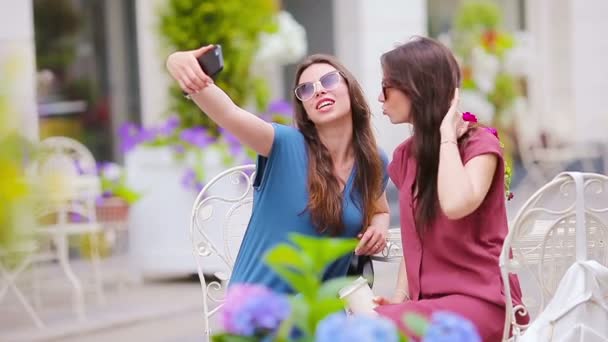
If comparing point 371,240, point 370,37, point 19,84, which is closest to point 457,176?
point 371,240

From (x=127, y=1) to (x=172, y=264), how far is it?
10.1 feet

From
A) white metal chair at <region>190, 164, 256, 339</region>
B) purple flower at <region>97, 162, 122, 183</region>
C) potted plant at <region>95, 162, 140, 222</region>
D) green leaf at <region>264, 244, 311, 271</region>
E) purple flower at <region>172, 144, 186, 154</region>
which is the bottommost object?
potted plant at <region>95, 162, 140, 222</region>

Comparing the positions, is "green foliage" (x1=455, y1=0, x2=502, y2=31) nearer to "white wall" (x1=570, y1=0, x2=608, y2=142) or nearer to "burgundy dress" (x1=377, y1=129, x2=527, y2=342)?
"white wall" (x1=570, y1=0, x2=608, y2=142)

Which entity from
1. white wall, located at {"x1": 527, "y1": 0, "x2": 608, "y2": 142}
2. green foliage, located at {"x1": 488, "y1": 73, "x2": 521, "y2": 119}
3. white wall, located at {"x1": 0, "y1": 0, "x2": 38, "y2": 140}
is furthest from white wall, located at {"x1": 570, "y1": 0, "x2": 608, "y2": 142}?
white wall, located at {"x1": 0, "y1": 0, "x2": 38, "y2": 140}

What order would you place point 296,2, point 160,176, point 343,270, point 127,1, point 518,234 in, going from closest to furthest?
point 518,234 → point 343,270 → point 160,176 → point 127,1 → point 296,2

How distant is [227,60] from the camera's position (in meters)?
8.53

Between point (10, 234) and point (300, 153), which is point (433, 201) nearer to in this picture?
point (300, 153)

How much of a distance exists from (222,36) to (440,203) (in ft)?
19.4

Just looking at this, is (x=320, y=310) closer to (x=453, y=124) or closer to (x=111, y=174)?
(x=453, y=124)

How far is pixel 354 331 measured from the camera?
4.52 ft

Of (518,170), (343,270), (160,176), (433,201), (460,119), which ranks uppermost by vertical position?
(460,119)

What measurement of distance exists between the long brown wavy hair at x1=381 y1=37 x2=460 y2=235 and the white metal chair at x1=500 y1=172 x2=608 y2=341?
0.76 ft

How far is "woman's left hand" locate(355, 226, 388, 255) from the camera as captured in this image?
10.8ft

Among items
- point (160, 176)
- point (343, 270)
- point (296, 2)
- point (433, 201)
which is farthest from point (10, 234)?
point (296, 2)
